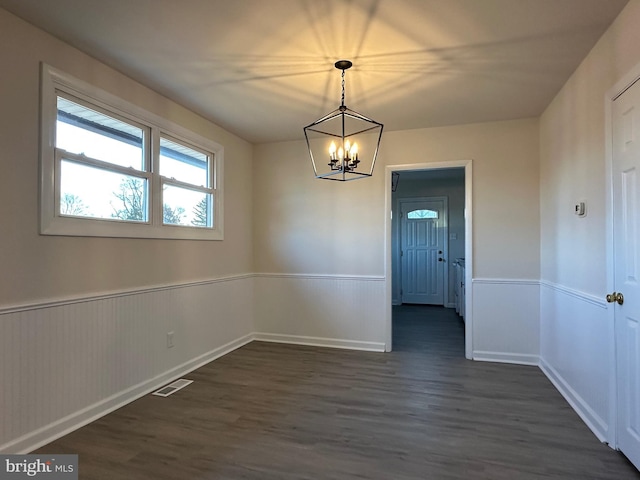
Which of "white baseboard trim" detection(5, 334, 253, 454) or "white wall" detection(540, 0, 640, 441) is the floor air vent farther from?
"white wall" detection(540, 0, 640, 441)

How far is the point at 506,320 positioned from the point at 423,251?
12.3ft

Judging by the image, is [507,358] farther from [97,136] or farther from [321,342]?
[97,136]

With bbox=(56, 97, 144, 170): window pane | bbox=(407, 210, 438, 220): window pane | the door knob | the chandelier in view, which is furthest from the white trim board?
bbox=(407, 210, 438, 220): window pane

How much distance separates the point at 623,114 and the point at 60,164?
3483mm

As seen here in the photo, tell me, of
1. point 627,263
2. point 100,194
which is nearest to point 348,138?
point 100,194

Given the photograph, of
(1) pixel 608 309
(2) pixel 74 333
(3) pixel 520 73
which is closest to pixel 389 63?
(3) pixel 520 73

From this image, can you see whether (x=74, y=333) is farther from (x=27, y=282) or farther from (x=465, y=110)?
(x=465, y=110)

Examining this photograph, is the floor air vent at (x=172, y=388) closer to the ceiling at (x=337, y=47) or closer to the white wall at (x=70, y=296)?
the white wall at (x=70, y=296)

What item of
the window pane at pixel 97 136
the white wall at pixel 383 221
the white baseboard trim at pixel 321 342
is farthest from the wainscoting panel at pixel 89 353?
the white wall at pixel 383 221

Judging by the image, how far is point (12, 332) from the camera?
215cm

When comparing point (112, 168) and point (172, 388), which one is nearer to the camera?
point (112, 168)

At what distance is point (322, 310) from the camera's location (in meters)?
4.61

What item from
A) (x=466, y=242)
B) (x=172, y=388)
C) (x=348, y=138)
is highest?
(x=348, y=138)

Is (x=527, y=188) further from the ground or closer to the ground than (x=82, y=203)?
further from the ground
